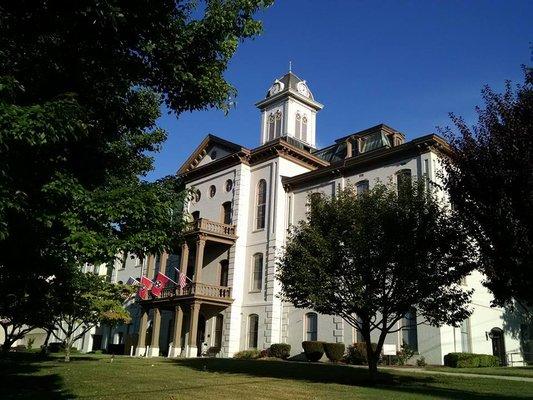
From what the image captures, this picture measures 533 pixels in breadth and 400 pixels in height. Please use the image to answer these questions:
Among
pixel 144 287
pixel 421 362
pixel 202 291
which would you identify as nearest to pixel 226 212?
pixel 202 291

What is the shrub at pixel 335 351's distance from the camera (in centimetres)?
2694

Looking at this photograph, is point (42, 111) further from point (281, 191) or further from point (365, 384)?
point (281, 191)

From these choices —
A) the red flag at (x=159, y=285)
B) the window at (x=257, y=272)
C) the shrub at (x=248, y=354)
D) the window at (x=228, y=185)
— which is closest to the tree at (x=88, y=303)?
the red flag at (x=159, y=285)

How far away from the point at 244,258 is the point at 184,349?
6809 mm

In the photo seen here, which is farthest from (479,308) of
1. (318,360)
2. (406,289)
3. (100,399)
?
(100,399)

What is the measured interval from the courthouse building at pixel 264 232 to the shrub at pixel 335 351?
802 mm

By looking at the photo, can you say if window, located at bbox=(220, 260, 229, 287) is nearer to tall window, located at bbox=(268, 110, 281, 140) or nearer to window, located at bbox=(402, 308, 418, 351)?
tall window, located at bbox=(268, 110, 281, 140)

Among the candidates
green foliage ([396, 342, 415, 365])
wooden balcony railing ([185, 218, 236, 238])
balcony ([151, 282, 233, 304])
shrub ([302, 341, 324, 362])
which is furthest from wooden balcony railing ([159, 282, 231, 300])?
green foliage ([396, 342, 415, 365])

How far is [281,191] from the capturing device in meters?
33.8

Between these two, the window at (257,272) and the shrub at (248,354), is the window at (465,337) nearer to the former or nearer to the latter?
the shrub at (248,354)

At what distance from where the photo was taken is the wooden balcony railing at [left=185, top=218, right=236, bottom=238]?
32875mm

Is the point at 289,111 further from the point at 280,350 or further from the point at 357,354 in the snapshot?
the point at 357,354

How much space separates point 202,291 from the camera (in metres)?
32.0

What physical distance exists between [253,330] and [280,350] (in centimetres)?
306
